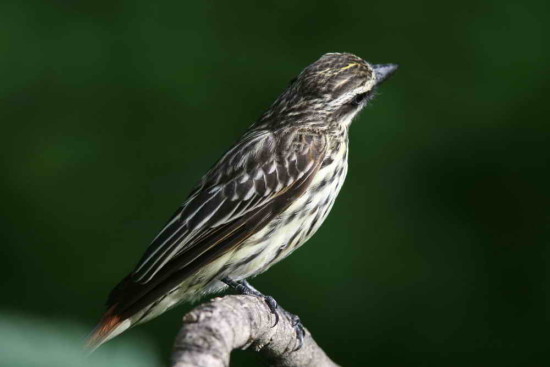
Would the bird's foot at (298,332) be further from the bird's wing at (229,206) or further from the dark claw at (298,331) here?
the bird's wing at (229,206)

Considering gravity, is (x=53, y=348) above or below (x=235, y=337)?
above

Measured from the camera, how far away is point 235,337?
6.75 ft

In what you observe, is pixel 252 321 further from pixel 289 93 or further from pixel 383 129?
pixel 383 129

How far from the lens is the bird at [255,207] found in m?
3.70

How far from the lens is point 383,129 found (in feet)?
18.4

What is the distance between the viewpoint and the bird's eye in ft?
14.2

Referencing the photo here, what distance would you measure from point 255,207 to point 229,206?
111 millimetres

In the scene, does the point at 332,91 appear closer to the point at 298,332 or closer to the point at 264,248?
the point at 264,248

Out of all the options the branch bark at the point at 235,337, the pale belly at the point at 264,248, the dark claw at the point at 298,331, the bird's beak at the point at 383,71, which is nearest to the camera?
the branch bark at the point at 235,337

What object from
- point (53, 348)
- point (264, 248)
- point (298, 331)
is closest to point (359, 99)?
point (264, 248)

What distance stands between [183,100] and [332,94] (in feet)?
5.64

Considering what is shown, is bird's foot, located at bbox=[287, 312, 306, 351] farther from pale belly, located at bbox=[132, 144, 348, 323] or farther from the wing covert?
the wing covert

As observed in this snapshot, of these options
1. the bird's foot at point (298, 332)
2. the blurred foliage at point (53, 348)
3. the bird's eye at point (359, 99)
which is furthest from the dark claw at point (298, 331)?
the blurred foliage at point (53, 348)

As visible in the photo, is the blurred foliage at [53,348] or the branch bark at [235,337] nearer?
the blurred foliage at [53,348]
